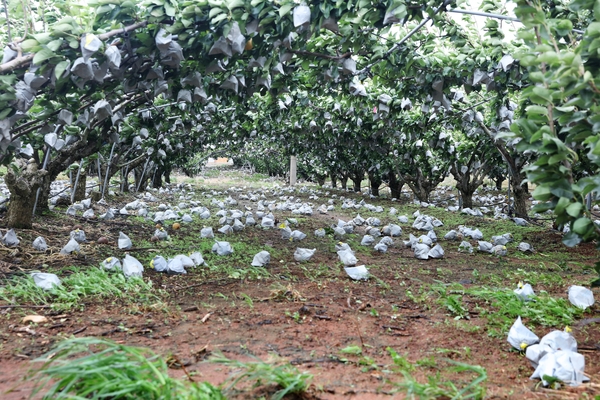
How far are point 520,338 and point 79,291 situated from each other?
243 centimetres

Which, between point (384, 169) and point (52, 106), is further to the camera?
point (384, 169)

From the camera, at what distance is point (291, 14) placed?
302 centimetres

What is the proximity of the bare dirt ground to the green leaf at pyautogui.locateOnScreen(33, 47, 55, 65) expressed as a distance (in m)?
1.40

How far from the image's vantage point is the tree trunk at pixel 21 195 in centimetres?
454

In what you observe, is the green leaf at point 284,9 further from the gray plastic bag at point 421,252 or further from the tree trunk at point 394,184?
A: the tree trunk at point 394,184

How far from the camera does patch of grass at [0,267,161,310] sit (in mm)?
2672

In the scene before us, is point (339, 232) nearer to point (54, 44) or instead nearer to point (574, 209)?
point (54, 44)

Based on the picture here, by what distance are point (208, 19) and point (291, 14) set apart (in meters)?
0.55

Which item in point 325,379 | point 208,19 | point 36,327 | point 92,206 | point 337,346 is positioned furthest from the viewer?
point 92,206

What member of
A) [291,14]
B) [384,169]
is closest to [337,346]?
[291,14]

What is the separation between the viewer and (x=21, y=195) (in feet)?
14.9

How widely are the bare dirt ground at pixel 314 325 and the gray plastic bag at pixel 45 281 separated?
237mm

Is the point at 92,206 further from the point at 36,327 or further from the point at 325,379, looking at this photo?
the point at 325,379

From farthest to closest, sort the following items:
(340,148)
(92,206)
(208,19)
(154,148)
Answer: (340,148), (154,148), (92,206), (208,19)
